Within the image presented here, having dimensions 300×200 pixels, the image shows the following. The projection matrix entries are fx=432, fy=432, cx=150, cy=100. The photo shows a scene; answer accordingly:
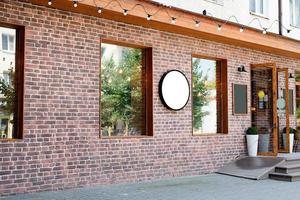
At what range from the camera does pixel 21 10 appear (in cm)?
750

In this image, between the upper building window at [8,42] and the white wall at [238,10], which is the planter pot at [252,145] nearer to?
the white wall at [238,10]

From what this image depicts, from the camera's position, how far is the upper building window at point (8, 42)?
753 cm

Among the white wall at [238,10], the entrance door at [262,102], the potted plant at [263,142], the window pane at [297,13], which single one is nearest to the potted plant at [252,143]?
the potted plant at [263,142]

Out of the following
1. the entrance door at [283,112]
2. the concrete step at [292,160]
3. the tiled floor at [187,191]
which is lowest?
the tiled floor at [187,191]

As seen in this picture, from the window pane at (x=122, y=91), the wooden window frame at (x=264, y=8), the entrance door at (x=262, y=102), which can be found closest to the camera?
the window pane at (x=122, y=91)

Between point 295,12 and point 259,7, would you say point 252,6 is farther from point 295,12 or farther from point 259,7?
point 295,12

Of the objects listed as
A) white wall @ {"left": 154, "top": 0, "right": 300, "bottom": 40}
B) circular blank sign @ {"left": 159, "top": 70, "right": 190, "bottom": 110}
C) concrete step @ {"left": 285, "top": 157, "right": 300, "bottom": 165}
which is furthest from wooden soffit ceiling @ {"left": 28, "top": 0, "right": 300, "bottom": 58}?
concrete step @ {"left": 285, "top": 157, "right": 300, "bottom": 165}

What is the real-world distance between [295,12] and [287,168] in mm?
5965

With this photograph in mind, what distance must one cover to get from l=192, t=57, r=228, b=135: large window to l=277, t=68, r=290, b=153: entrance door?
6.57 ft

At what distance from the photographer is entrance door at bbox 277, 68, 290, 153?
1223cm

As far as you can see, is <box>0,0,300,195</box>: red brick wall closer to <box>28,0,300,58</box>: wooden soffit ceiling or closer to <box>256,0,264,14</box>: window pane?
<box>28,0,300,58</box>: wooden soffit ceiling

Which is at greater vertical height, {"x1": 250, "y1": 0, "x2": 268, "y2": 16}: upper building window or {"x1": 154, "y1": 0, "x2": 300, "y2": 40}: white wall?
{"x1": 250, "y1": 0, "x2": 268, "y2": 16}: upper building window

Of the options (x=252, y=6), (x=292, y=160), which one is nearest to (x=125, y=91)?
(x=292, y=160)

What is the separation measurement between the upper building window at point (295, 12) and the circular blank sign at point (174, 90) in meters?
5.38
